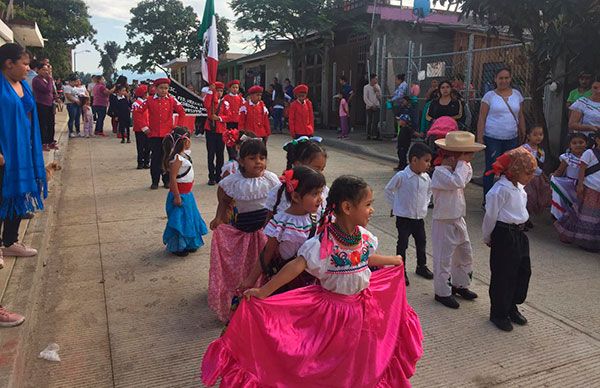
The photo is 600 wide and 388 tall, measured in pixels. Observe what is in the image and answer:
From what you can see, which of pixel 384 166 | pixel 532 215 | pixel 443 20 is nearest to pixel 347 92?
pixel 443 20

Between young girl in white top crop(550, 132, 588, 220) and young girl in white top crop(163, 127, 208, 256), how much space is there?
13.0ft

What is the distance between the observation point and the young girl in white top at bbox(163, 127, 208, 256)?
4867 millimetres

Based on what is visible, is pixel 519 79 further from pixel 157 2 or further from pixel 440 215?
pixel 157 2

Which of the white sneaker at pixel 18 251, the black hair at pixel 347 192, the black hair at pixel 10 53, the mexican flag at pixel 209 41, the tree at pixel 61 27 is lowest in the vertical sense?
the white sneaker at pixel 18 251

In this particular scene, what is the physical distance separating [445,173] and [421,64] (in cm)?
1068

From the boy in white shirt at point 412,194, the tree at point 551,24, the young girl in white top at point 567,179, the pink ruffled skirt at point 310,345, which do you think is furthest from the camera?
the tree at point 551,24

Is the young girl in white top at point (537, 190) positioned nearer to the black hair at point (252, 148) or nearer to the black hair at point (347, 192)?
the black hair at point (252, 148)

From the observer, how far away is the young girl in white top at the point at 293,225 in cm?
263

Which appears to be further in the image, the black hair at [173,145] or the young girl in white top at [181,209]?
the black hair at [173,145]

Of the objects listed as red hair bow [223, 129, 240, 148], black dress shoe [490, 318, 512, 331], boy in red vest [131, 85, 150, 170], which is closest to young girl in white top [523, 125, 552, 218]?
black dress shoe [490, 318, 512, 331]

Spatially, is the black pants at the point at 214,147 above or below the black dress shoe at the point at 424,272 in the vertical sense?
above

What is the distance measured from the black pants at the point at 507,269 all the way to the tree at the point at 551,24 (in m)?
3.92

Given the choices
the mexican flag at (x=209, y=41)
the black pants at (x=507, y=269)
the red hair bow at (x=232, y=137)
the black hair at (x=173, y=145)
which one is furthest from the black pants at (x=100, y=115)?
the black pants at (x=507, y=269)

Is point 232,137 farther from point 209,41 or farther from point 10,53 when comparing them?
point 209,41
